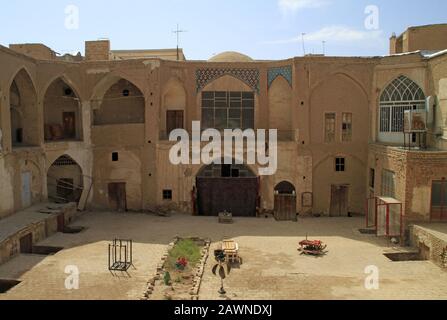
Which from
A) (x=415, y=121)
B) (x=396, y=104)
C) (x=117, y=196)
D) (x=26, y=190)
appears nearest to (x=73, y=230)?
(x=26, y=190)

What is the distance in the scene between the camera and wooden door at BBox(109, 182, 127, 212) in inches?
891

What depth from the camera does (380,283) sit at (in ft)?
41.6

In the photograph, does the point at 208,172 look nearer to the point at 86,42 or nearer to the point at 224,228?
the point at 224,228

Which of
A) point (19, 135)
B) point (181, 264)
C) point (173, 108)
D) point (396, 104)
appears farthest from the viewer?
point (173, 108)

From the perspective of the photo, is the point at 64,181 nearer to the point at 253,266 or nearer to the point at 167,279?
the point at 167,279

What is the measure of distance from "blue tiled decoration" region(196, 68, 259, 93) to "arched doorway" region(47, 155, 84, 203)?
770 cm

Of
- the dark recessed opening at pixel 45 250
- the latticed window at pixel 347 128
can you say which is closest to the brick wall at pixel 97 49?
the dark recessed opening at pixel 45 250

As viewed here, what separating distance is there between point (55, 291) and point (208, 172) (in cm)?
1123

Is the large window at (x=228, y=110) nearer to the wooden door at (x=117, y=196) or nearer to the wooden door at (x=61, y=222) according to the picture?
the wooden door at (x=117, y=196)

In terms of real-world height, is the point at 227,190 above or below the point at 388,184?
below

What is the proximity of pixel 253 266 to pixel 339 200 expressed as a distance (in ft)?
30.0

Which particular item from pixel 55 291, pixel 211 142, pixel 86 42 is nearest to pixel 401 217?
pixel 211 142

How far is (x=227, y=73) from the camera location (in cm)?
2258

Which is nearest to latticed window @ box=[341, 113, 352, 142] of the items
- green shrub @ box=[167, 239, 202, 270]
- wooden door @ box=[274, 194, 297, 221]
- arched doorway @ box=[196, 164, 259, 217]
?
wooden door @ box=[274, 194, 297, 221]
